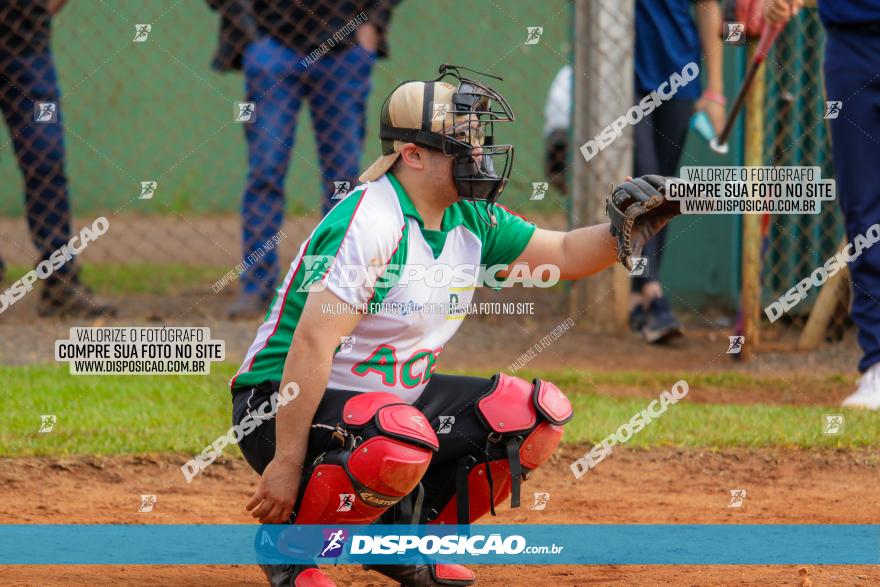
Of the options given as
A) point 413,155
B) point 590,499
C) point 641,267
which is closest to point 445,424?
point 413,155

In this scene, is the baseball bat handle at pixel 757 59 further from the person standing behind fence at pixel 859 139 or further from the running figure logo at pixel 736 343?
the running figure logo at pixel 736 343

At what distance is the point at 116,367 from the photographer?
5566 mm

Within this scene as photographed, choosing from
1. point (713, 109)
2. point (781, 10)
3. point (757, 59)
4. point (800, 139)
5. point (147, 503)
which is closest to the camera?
point (147, 503)

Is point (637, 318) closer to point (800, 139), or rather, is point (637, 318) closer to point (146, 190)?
point (800, 139)

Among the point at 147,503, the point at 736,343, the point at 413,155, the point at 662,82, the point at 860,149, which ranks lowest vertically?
the point at 147,503

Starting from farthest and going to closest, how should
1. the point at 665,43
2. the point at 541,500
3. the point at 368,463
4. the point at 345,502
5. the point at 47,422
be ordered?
the point at 665,43
the point at 47,422
the point at 541,500
the point at 345,502
the point at 368,463

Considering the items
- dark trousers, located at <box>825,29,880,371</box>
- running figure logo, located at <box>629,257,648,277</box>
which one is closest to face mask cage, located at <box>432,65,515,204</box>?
dark trousers, located at <box>825,29,880,371</box>

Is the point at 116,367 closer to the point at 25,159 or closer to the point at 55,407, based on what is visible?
the point at 55,407

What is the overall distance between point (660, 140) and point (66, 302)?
11.7 ft

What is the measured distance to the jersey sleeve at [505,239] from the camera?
3713mm

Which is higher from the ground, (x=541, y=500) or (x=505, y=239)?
(x=505, y=239)

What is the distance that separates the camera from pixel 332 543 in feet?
11.2

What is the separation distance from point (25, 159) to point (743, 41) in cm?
405

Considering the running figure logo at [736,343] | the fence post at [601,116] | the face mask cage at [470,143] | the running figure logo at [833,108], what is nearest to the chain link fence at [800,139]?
the running figure logo at [736,343]
